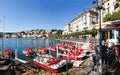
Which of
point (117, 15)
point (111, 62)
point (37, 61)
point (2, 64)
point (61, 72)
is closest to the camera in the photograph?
point (2, 64)

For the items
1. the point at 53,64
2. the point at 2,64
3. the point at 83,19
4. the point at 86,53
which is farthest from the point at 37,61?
the point at 83,19

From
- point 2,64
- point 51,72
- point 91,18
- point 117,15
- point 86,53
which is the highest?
point 91,18

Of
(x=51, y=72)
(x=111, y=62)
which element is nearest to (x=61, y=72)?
(x=51, y=72)

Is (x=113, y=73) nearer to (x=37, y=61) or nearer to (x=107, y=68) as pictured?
(x=107, y=68)

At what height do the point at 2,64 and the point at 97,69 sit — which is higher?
the point at 2,64

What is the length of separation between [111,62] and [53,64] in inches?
449

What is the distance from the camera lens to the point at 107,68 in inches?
385

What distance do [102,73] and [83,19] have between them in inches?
3858

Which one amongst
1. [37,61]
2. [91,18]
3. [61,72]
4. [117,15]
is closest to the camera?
[61,72]

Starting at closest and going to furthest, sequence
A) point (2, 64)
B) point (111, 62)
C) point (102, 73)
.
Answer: point (2, 64) → point (102, 73) → point (111, 62)

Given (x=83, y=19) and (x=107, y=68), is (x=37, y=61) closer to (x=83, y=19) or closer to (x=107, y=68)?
(x=107, y=68)

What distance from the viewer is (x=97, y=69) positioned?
9.82 meters

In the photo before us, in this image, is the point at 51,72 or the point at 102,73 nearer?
the point at 102,73

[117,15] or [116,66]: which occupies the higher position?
[117,15]
